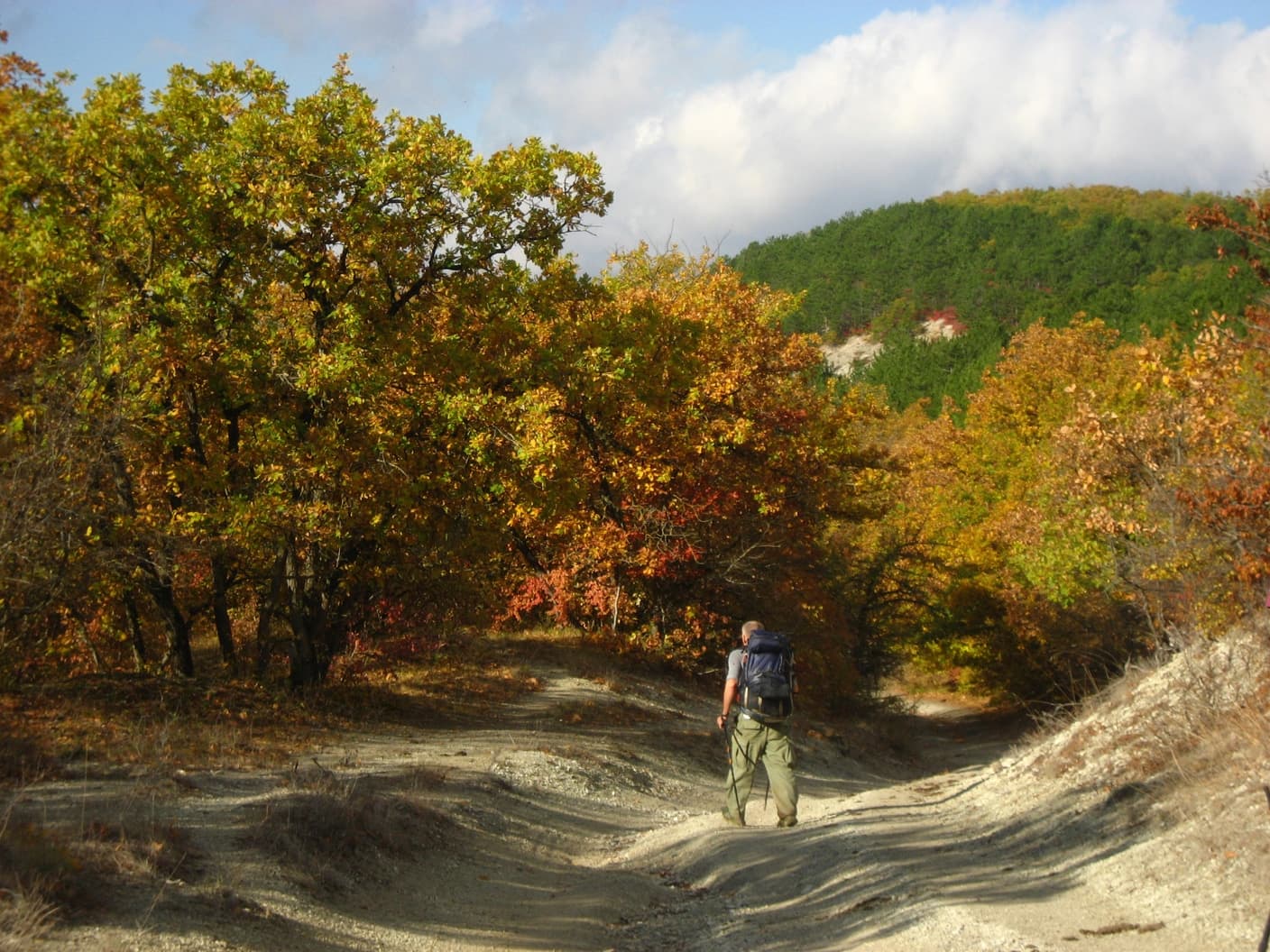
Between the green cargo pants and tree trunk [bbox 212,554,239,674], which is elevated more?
tree trunk [bbox 212,554,239,674]

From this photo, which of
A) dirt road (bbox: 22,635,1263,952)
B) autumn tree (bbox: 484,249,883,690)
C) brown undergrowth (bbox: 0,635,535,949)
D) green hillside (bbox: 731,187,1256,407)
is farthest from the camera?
green hillside (bbox: 731,187,1256,407)

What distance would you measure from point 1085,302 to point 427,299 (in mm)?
122980

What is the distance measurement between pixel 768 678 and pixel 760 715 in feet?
1.24

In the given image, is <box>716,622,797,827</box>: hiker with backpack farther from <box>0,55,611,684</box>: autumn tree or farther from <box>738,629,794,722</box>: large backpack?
<box>0,55,611,684</box>: autumn tree

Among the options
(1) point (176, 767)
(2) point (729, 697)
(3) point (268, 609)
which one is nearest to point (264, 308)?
(3) point (268, 609)

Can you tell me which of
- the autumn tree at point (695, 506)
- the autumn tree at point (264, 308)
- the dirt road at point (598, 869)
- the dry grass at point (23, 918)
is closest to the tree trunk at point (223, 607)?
the autumn tree at point (264, 308)

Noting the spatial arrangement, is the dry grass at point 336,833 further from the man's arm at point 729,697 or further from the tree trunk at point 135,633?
the tree trunk at point 135,633

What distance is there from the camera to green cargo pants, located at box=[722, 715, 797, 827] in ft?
38.1

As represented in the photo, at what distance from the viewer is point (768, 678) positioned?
11422 millimetres

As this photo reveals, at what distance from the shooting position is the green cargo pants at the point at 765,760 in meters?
11.6

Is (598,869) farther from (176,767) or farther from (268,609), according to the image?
(268,609)

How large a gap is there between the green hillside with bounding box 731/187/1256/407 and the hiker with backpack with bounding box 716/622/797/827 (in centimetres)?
7439

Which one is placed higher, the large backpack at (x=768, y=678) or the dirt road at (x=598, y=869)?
the large backpack at (x=768, y=678)

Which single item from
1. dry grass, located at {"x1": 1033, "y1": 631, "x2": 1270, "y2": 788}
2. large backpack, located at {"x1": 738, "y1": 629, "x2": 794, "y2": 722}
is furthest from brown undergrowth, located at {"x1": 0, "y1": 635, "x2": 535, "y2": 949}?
dry grass, located at {"x1": 1033, "y1": 631, "x2": 1270, "y2": 788}
